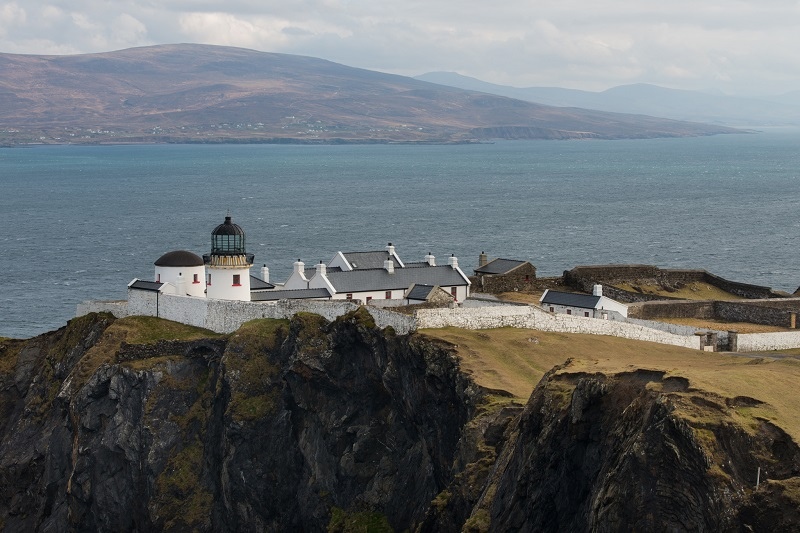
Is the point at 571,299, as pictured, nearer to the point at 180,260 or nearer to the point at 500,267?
the point at 500,267

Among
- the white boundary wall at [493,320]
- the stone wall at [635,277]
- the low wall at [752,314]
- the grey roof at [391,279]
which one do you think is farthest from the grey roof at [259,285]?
the low wall at [752,314]

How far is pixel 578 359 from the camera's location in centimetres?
5294

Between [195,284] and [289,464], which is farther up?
[195,284]

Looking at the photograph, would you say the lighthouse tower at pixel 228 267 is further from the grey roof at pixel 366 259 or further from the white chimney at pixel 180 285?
the grey roof at pixel 366 259

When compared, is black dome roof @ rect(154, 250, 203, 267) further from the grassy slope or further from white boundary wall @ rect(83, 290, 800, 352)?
the grassy slope

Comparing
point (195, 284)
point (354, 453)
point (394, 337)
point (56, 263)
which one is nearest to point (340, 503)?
point (354, 453)

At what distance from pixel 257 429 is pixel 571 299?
22.2 metres

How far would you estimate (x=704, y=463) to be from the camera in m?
36.3

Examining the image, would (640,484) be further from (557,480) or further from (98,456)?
(98,456)

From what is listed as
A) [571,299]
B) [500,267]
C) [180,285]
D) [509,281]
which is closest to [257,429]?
[180,285]

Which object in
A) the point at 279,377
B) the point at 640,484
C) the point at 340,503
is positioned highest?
the point at 640,484

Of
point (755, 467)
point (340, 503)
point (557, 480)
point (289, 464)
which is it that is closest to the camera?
point (755, 467)

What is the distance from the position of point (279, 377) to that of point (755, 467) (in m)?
42.1

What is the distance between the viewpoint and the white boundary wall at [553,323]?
2739 inches
